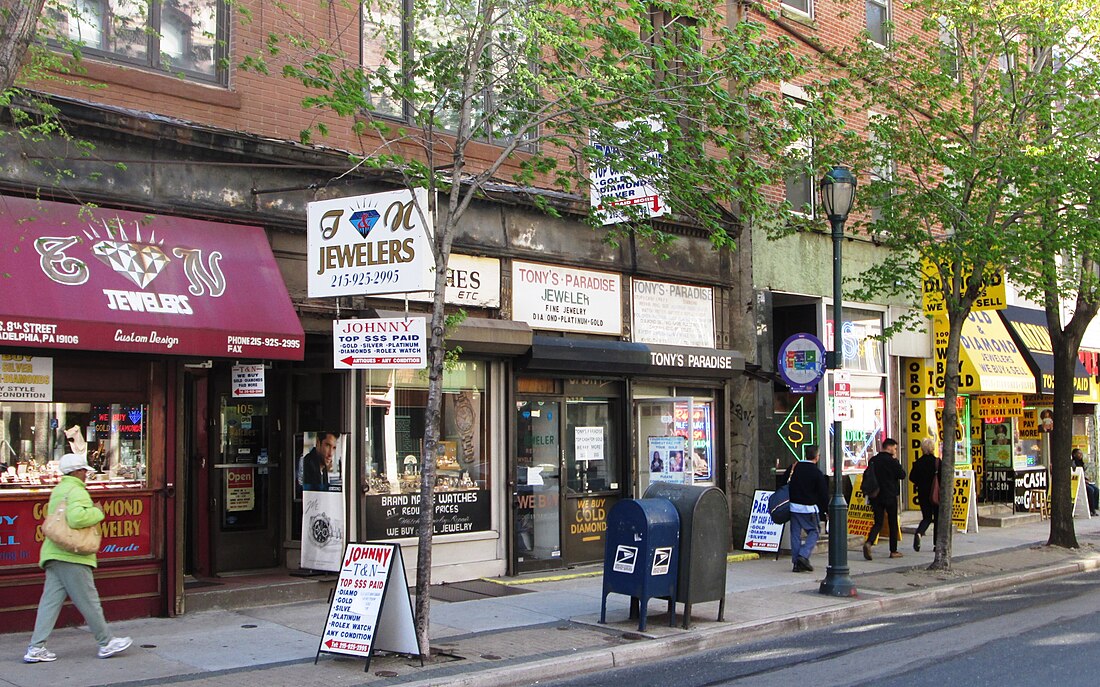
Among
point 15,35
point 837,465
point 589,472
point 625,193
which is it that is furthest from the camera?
point 589,472

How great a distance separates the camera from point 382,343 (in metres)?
9.49

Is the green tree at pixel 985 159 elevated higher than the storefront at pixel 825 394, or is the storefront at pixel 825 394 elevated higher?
the green tree at pixel 985 159

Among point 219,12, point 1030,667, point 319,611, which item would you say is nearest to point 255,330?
point 319,611

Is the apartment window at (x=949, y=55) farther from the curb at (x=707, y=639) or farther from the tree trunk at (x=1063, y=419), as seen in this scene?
the curb at (x=707, y=639)

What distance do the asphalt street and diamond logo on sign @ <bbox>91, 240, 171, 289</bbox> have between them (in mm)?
5408

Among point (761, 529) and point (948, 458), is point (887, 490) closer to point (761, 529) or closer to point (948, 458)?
point (948, 458)

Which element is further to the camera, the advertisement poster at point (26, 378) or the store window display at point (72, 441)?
the store window display at point (72, 441)

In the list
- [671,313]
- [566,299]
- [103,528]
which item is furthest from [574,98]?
[671,313]

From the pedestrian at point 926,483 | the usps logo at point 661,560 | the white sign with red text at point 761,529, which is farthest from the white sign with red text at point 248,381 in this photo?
the pedestrian at point 926,483

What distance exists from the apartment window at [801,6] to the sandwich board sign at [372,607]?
46.7ft

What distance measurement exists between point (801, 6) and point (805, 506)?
990 cm

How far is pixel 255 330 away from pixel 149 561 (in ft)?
8.34

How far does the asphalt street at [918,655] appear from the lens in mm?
8703

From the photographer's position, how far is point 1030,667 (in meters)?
8.93
